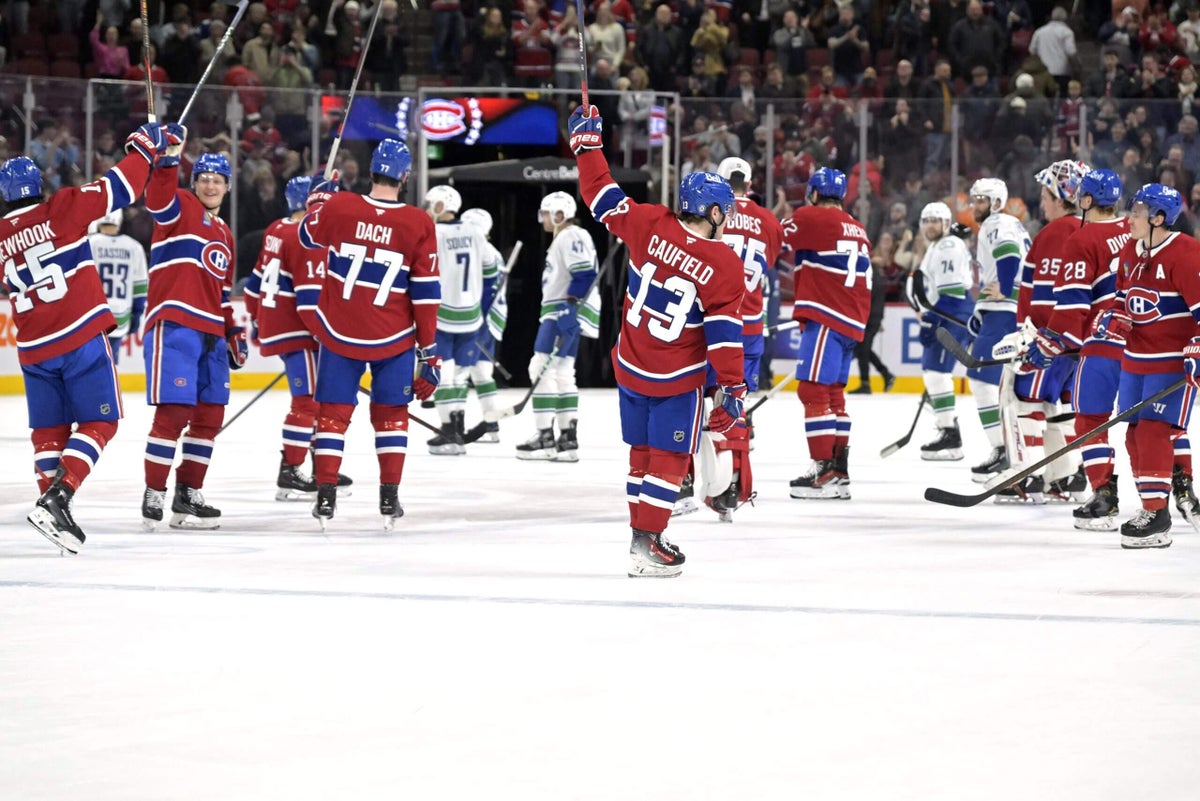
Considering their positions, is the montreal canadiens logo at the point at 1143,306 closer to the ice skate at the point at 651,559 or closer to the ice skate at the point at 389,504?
the ice skate at the point at 651,559

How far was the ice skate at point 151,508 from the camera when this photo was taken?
620 centimetres

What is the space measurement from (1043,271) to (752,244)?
120 cm

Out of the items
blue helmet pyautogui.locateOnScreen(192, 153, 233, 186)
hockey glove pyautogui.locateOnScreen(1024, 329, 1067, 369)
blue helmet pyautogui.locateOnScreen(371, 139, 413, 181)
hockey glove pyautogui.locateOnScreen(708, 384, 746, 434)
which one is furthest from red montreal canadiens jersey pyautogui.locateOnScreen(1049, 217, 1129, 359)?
blue helmet pyautogui.locateOnScreen(192, 153, 233, 186)

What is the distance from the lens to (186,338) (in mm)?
6152

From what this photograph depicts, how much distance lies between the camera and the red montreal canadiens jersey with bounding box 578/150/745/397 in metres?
5.18

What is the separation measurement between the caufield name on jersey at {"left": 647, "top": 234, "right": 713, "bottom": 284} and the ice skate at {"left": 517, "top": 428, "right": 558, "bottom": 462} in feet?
13.2

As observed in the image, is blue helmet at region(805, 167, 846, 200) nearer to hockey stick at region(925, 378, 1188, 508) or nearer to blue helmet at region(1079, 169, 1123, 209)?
blue helmet at region(1079, 169, 1123, 209)

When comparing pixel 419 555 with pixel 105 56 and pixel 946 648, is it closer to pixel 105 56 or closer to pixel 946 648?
pixel 946 648

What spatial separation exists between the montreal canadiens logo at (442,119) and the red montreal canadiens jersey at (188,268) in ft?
26.3

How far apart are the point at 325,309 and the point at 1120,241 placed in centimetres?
292

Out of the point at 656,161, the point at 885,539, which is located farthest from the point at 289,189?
the point at 656,161

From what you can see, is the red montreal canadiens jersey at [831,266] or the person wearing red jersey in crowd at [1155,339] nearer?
the person wearing red jersey in crowd at [1155,339]

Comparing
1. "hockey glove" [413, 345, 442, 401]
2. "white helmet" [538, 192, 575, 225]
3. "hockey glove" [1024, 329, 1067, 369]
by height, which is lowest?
"hockey glove" [413, 345, 442, 401]

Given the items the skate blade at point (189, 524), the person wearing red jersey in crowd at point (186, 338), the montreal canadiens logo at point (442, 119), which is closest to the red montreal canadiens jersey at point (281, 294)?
the person wearing red jersey in crowd at point (186, 338)
